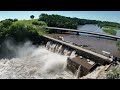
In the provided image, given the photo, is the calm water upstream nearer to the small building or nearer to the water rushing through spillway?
the small building

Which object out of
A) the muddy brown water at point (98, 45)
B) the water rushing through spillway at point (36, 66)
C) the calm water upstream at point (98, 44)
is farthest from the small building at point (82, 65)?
the calm water upstream at point (98, 44)

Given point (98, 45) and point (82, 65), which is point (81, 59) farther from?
point (98, 45)

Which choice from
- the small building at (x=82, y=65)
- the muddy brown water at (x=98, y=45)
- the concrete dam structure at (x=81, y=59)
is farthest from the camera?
the muddy brown water at (x=98, y=45)

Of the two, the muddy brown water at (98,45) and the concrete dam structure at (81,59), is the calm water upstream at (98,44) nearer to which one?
the muddy brown water at (98,45)

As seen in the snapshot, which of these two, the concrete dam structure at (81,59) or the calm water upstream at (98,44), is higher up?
the concrete dam structure at (81,59)

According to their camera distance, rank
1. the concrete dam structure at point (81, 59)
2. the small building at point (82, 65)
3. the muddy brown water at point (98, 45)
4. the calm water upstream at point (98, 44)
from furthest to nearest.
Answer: the calm water upstream at point (98, 44)
the muddy brown water at point (98, 45)
the concrete dam structure at point (81, 59)
the small building at point (82, 65)

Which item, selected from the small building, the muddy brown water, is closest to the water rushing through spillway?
the small building
